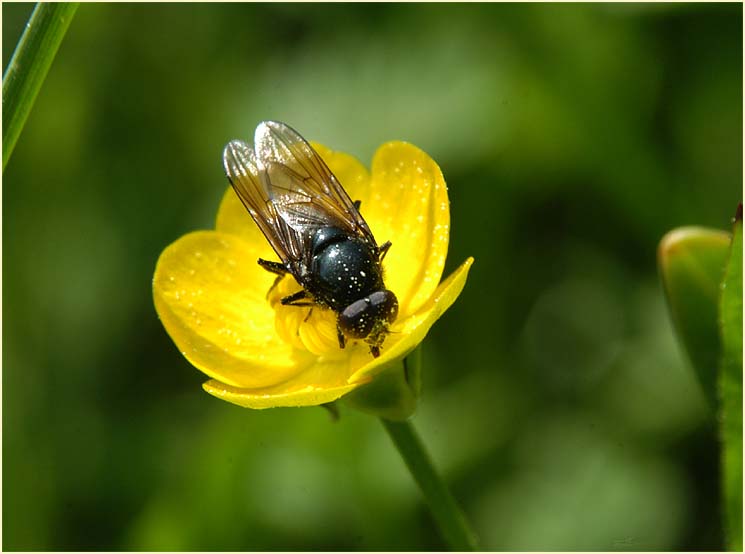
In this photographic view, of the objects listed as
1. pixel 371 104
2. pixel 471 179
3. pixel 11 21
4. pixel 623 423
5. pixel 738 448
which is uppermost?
pixel 11 21

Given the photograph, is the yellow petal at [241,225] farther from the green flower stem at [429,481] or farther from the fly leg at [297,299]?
the green flower stem at [429,481]

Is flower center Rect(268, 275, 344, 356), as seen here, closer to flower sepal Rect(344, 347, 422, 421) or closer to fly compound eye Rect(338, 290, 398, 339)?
fly compound eye Rect(338, 290, 398, 339)

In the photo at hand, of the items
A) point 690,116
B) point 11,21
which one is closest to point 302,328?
point 690,116

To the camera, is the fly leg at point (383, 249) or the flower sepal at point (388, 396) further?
the fly leg at point (383, 249)

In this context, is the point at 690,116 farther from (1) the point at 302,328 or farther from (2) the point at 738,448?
(1) the point at 302,328

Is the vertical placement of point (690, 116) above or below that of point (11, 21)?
below

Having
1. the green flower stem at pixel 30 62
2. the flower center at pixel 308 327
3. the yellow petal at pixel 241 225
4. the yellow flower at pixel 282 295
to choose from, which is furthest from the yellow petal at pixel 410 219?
the green flower stem at pixel 30 62

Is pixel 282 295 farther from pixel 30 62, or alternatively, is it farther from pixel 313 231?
pixel 30 62
